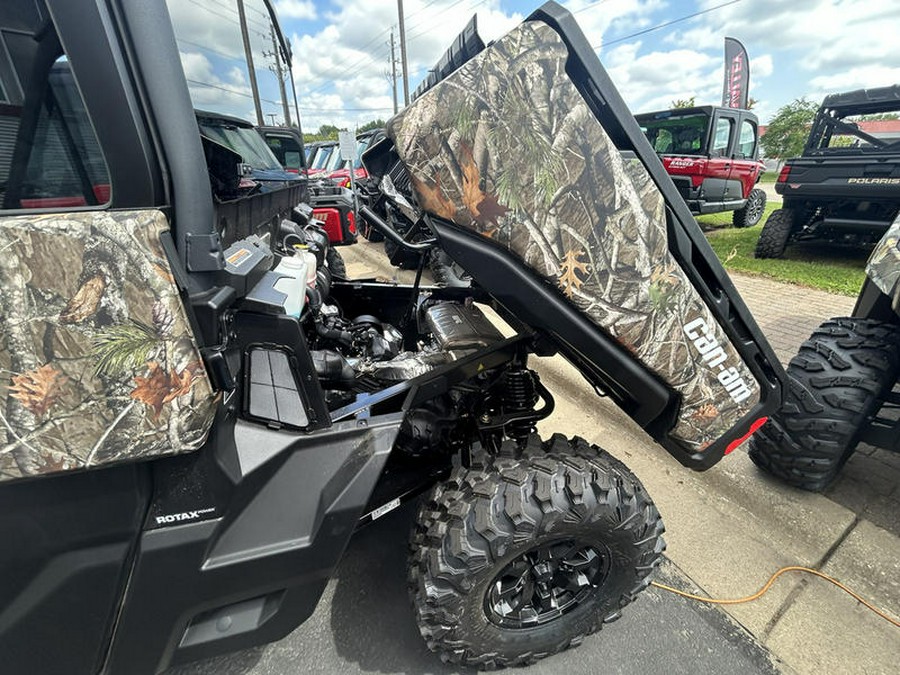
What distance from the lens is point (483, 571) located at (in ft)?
4.31

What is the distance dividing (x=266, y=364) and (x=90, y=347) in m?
0.37

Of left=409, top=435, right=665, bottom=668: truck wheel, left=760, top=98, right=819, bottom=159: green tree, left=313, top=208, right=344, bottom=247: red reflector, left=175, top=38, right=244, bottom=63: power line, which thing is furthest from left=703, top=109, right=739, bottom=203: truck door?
left=760, top=98, right=819, bottom=159: green tree

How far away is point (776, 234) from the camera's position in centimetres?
672

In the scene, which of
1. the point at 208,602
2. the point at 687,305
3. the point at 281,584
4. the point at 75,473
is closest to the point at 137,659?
the point at 208,602

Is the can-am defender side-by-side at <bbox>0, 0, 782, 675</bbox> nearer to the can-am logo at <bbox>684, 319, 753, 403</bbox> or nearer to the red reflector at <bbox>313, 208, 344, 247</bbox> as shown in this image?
the can-am logo at <bbox>684, 319, 753, 403</bbox>

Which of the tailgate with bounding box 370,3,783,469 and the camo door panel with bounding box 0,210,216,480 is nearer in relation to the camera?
the camo door panel with bounding box 0,210,216,480

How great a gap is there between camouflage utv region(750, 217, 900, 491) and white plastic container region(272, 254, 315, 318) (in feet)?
Result: 7.25

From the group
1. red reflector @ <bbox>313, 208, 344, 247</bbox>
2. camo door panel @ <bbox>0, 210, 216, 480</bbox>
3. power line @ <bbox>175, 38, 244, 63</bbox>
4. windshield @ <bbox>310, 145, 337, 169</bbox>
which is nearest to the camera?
camo door panel @ <bbox>0, 210, 216, 480</bbox>

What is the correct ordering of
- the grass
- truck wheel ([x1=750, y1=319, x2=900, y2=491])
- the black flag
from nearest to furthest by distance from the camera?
1. truck wheel ([x1=750, y1=319, x2=900, y2=491])
2. the grass
3. the black flag

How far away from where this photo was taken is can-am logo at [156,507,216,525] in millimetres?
1070

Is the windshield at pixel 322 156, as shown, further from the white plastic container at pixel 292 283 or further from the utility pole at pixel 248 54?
the white plastic container at pixel 292 283

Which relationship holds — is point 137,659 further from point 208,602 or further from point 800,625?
point 800,625

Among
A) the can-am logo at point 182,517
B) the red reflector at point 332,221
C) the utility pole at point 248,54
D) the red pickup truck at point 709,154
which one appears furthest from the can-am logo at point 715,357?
the red pickup truck at point 709,154

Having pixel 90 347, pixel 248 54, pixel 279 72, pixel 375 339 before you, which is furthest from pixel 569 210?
pixel 279 72
